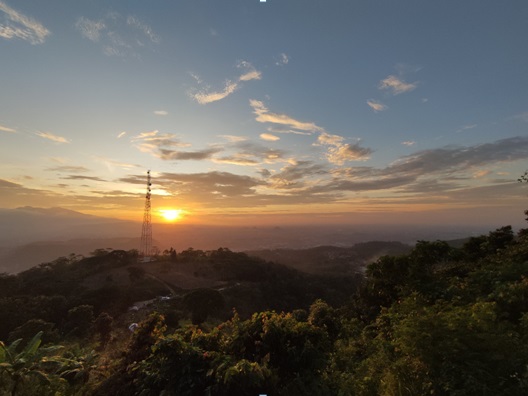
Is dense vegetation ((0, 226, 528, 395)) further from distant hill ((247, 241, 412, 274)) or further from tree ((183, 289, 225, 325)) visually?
distant hill ((247, 241, 412, 274))

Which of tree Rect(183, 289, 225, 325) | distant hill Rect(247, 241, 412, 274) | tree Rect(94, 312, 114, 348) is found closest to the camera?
tree Rect(94, 312, 114, 348)

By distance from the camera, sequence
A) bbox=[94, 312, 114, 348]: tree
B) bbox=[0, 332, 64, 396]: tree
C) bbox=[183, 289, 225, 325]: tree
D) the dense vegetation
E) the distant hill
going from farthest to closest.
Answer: the distant hill
bbox=[183, 289, 225, 325]: tree
bbox=[94, 312, 114, 348]: tree
bbox=[0, 332, 64, 396]: tree
the dense vegetation

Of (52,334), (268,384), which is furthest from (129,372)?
(52,334)

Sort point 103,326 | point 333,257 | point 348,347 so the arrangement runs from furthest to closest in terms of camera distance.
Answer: point 333,257 < point 103,326 < point 348,347

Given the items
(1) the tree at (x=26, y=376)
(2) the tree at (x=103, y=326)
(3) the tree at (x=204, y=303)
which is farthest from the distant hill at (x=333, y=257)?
(1) the tree at (x=26, y=376)

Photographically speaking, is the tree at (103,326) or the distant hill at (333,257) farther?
the distant hill at (333,257)

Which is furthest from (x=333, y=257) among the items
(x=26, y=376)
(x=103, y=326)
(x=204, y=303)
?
(x=26, y=376)

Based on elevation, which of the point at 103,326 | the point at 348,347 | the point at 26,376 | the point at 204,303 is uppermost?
the point at 348,347

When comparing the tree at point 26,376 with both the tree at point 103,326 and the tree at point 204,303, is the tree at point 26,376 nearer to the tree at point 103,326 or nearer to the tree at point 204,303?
the tree at point 103,326

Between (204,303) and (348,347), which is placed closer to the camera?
(348,347)

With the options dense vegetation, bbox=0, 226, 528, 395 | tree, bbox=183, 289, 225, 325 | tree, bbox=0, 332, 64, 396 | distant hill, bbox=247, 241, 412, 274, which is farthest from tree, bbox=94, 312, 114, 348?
distant hill, bbox=247, 241, 412, 274

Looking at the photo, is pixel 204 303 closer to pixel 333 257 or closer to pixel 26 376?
pixel 26 376
